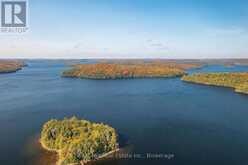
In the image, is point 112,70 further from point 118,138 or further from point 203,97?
point 118,138

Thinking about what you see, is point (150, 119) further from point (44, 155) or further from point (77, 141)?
point (44, 155)

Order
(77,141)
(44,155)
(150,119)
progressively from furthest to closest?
1. (150,119)
2. (44,155)
3. (77,141)

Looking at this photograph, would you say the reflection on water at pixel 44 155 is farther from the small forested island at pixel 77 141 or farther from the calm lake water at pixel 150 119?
the small forested island at pixel 77 141

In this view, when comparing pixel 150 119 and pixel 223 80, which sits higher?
pixel 223 80

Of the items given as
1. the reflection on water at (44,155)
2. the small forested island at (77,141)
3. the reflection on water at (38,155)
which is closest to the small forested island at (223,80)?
the reflection on water at (44,155)

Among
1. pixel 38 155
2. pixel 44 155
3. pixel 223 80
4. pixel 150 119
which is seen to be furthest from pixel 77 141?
pixel 223 80

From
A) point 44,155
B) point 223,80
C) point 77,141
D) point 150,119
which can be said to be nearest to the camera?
point 77,141
